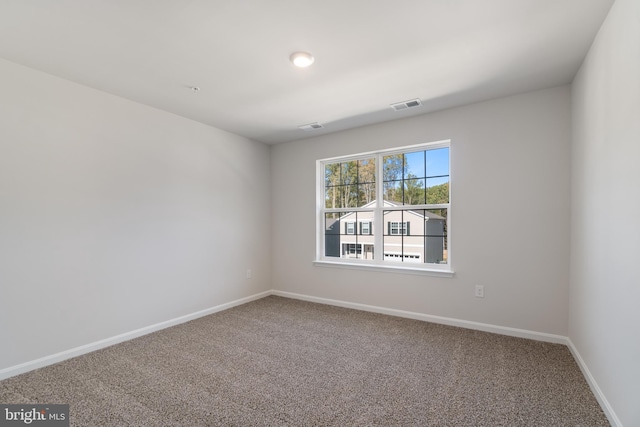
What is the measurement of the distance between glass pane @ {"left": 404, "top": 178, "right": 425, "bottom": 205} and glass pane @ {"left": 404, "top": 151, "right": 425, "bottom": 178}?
0.07 metres

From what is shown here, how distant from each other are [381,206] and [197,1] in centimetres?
292

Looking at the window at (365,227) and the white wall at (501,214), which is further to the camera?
the window at (365,227)

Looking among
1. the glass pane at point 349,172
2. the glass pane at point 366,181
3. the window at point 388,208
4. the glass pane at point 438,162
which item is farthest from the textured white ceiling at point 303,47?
the glass pane at point 349,172

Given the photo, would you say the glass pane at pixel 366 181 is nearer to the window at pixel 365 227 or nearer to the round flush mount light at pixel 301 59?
the window at pixel 365 227

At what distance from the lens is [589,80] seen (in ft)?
7.25

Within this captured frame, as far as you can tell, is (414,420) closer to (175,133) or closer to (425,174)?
(425,174)

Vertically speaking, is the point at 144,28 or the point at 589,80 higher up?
the point at 144,28

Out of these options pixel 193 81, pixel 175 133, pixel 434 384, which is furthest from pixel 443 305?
pixel 175 133

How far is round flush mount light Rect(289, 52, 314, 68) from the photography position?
2.22 metres

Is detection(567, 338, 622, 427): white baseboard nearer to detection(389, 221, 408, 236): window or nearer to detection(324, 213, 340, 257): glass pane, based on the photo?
detection(389, 221, 408, 236): window

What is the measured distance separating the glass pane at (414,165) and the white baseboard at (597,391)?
2.17 meters

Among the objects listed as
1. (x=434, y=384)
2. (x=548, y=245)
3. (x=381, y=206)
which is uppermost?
(x=381, y=206)

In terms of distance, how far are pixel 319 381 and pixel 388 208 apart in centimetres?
230

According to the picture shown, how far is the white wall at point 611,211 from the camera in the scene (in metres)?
1.52
